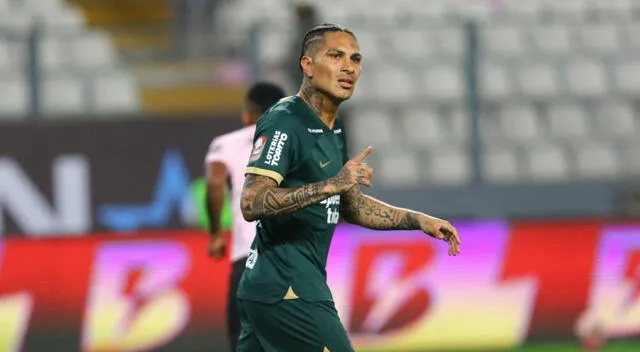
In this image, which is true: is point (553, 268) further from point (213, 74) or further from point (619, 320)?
point (213, 74)

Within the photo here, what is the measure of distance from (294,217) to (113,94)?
7550 millimetres

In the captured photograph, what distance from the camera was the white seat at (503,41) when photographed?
12531mm

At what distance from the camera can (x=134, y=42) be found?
11781mm

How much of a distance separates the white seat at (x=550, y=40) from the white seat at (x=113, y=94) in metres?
4.14

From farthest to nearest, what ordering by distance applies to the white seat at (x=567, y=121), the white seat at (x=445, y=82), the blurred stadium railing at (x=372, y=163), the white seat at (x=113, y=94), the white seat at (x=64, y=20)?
1. the white seat at (x=567, y=121)
2. the white seat at (x=64, y=20)
3. the white seat at (x=445, y=82)
4. the white seat at (x=113, y=94)
5. the blurred stadium railing at (x=372, y=163)

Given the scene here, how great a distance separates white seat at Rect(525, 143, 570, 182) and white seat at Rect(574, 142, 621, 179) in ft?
0.52

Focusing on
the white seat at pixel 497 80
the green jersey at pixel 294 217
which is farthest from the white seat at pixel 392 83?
→ the green jersey at pixel 294 217

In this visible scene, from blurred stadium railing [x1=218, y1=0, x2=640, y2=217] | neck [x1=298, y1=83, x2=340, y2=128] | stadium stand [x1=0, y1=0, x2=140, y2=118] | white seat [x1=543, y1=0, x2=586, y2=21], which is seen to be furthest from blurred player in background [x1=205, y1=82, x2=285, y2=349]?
white seat [x1=543, y1=0, x2=586, y2=21]

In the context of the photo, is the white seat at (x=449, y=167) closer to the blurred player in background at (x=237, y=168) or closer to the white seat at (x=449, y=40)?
the white seat at (x=449, y=40)

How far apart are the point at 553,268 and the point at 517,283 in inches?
12.7

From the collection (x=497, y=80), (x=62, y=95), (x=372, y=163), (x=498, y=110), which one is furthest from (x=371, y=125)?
(x=62, y=95)

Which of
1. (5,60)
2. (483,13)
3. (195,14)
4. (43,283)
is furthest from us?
(483,13)

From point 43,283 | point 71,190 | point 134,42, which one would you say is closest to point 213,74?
point 134,42

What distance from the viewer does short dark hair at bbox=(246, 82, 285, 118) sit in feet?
22.9
